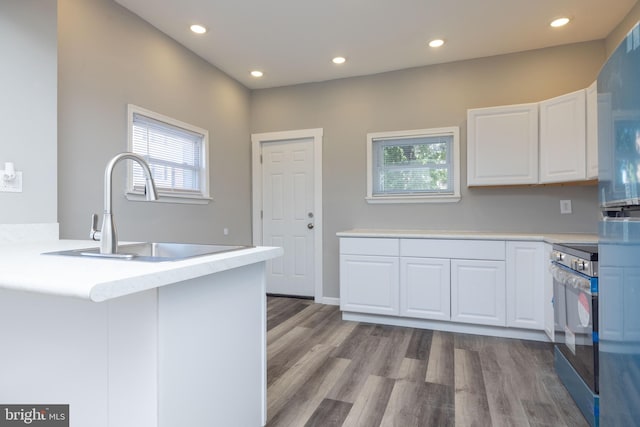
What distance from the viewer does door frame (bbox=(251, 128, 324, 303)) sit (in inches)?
160

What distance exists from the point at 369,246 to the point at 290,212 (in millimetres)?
1347

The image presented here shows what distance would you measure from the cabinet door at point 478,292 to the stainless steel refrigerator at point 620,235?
171 centimetres

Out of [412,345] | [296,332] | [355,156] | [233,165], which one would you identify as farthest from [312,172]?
[412,345]

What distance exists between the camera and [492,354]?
102 inches

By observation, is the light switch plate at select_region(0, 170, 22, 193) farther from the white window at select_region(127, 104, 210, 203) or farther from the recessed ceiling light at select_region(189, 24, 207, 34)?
the recessed ceiling light at select_region(189, 24, 207, 34)

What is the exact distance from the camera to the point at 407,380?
7.11 ft

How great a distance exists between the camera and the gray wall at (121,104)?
2217mm

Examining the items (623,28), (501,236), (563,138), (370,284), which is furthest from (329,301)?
(623,28)

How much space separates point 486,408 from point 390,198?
2.31 metres

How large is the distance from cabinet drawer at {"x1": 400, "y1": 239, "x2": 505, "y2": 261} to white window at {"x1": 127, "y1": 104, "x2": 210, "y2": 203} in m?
2.22

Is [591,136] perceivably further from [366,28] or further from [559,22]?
[366,28]

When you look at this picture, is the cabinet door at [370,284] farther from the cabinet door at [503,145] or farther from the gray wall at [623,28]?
the gray wall at [623,28]

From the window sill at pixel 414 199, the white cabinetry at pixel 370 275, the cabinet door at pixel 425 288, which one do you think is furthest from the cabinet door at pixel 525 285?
the white cabinetry at pixel 370 275

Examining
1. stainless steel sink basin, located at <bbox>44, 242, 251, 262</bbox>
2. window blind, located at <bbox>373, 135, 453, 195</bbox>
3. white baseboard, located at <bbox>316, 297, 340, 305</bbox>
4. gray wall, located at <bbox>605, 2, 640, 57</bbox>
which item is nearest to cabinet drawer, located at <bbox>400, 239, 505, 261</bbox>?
window blind, located at <bbox>373, 135, 453, 195</bbox>
